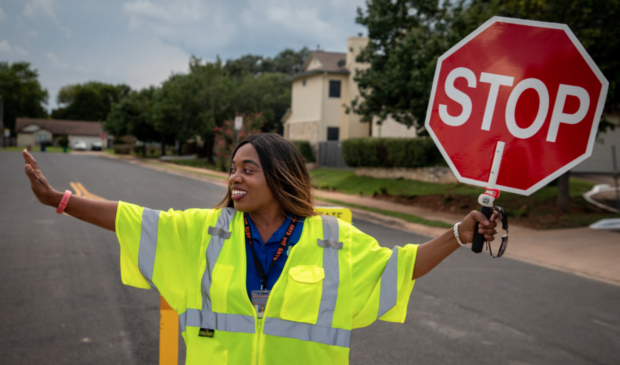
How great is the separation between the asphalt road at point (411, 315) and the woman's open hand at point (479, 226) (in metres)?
2.72

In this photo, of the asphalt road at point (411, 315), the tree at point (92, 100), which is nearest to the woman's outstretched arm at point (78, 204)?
the asphalt road at point (411, 315)

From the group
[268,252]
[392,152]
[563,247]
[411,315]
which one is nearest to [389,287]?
[268,252]

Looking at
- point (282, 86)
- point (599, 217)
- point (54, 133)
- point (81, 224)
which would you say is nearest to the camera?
point (81, 224)

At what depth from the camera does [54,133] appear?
317 feet

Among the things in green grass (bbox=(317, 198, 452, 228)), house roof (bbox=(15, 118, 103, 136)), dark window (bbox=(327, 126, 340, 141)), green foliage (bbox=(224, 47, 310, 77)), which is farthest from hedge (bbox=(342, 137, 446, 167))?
house roof (bbox=(15, 118, 103, 136))

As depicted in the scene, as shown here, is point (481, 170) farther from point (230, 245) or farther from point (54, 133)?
point (54, 133)

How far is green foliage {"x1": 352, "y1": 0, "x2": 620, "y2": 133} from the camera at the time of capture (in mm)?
11375

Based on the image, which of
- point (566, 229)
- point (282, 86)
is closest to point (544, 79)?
point (566, 229)

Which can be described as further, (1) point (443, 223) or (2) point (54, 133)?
(2) point (54, 133)

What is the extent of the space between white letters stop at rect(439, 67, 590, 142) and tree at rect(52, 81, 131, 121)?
112 m

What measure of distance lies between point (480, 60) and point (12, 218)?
11746 mm

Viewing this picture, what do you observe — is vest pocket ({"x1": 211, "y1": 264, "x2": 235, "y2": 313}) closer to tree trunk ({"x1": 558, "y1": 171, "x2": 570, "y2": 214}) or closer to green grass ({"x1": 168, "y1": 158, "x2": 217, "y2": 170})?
tree trunk ({"x1": 558, "y1": 171, "x2": 570, "y2": 214})

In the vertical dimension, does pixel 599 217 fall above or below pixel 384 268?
below

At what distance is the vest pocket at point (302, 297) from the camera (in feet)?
6.31
